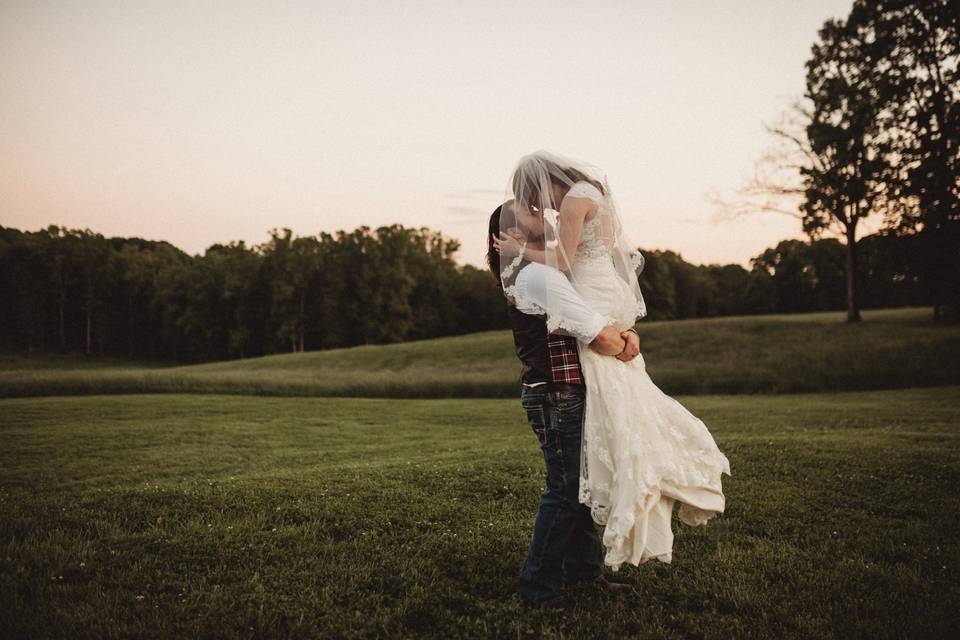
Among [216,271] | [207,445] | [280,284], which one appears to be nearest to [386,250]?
[280,284]

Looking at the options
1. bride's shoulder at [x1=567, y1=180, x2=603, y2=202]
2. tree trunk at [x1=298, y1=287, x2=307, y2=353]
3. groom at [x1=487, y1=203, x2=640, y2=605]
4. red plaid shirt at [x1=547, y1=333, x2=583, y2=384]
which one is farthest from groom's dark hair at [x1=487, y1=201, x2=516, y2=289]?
tree trunk at [x1=298, y1=287, x2=307, y2=353]

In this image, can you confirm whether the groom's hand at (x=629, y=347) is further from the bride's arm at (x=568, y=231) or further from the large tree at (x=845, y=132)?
A: the large tree at (x=845, y=132)

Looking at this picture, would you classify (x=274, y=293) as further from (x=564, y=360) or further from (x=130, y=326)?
(x=564, y=360)

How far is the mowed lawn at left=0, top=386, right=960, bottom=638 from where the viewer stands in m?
3.96

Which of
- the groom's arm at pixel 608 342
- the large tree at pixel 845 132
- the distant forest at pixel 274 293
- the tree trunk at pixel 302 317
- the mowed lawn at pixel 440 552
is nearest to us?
the groom's arm at pixel 608 342

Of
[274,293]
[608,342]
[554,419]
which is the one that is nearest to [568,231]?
[608,342]

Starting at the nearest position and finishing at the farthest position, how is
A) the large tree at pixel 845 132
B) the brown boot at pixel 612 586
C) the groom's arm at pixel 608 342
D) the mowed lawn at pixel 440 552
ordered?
the groom's arm at pixel 608 342, the mowed lawn at pixel 440 552, the brown boot at pixel 612 586, the large tree at pixel 845 132

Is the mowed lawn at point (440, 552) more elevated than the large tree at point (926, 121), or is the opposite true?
the large tree at point (926, 121)

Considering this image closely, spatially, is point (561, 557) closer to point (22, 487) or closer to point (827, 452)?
point (827, 452)

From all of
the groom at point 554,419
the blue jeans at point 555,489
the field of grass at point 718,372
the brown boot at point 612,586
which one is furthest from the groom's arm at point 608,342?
the field of grass at point 718,372

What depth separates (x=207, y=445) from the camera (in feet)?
43.1

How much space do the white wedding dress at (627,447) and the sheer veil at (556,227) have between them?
0.05 ft

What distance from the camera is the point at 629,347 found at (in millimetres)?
3891

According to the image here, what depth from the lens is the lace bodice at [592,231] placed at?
390 cm
